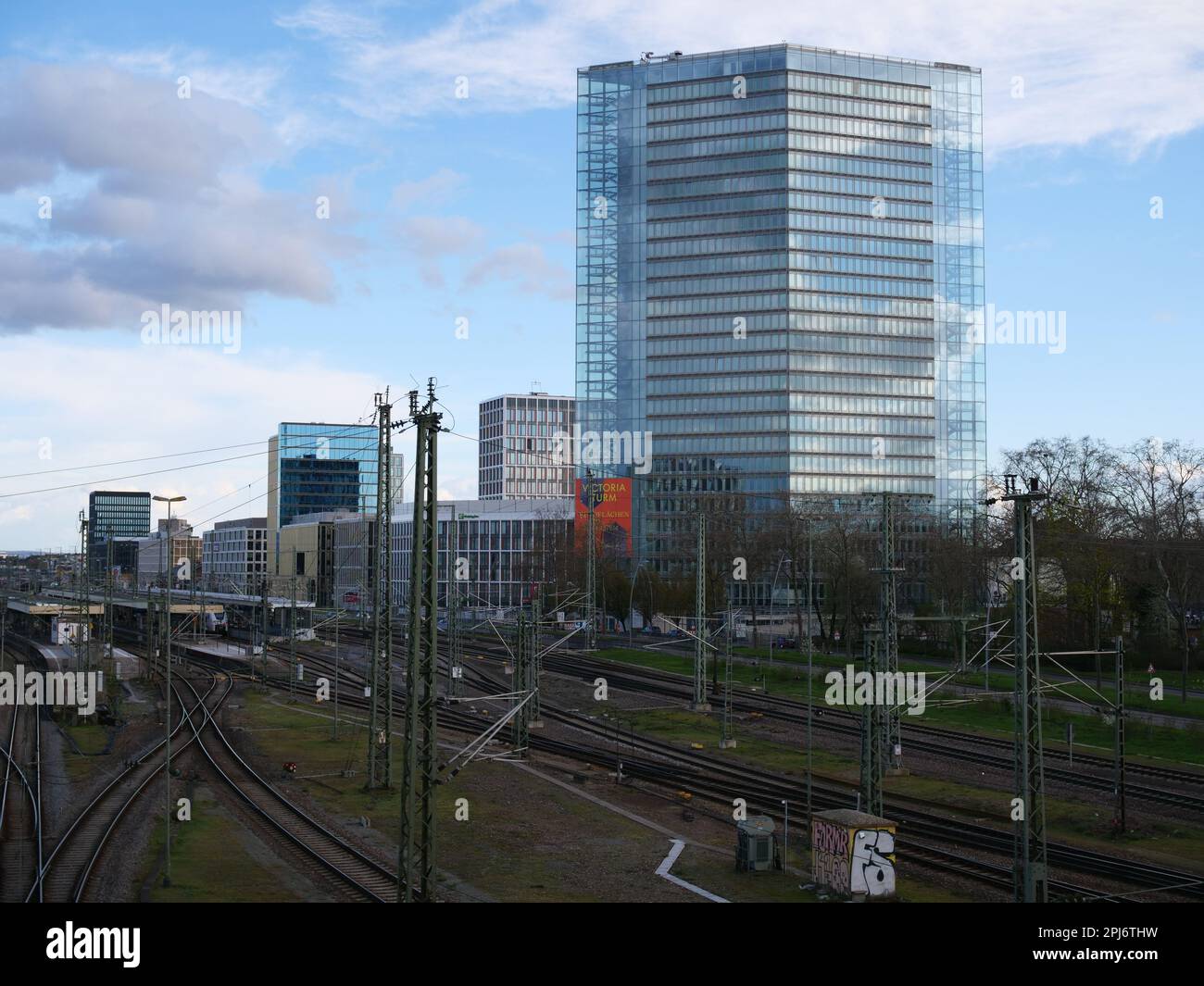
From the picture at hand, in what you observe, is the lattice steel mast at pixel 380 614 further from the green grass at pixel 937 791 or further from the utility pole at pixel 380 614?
the green grass at pixel 937 791

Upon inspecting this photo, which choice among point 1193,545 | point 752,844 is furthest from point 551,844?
point 1193,545

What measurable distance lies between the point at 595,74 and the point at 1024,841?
138m

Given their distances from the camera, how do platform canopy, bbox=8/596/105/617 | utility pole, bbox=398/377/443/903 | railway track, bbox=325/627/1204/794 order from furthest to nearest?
platform canopy, bbox=8/596/105/617
railway track, bbox=325/627/1204/794
utility pole, bbox=398/377/443/903

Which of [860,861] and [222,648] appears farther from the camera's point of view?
[222,648]

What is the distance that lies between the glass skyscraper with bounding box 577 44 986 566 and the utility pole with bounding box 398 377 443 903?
116271mm

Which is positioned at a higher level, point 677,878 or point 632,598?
point 632,598

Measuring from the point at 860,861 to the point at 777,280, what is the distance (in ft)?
392

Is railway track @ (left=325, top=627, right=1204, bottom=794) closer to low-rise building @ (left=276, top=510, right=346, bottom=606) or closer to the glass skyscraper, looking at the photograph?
the glass skyscraper

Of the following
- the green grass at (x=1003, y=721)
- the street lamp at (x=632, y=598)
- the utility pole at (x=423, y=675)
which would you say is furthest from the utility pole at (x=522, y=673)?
the street lamp at (x=632, y=598)

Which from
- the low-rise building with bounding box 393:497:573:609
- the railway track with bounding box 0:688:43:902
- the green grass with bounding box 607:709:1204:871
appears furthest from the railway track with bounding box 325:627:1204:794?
the low-rise building with bounding box 393:497:573:609

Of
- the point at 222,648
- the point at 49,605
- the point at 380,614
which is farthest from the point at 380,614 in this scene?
the point at 49,605

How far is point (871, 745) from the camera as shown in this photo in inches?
1110

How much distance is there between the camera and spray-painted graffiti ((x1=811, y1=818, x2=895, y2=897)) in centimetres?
2602

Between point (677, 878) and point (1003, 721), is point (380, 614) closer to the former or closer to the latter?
point (677, 878)
